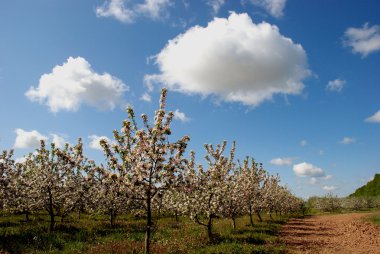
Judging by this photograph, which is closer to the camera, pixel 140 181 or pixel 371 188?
pixel 140 181

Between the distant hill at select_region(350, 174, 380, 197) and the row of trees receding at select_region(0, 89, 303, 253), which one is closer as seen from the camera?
the row of trees receding at select_region(0, 89, 303, 253)

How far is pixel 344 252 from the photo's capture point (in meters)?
20.3

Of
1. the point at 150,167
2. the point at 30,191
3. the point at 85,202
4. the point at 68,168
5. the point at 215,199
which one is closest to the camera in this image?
the point at 150,167

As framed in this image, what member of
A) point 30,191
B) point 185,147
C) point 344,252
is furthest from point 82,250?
point 344,252

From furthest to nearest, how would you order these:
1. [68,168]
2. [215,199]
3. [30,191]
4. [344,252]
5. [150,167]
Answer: [30,191]
[68,168]
[215,199]
[344,252]
[150,167]

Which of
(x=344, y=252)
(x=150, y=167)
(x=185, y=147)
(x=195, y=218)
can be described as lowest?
(x=344, y=252)

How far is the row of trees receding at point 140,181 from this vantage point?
1477cm

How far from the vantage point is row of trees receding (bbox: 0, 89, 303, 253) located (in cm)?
1477

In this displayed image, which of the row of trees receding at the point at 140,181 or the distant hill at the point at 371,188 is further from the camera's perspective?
the distant hill at the point at 371,188

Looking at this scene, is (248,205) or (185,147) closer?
(185,147)

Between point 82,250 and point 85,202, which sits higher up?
point 85,202

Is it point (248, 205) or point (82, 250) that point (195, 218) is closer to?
point (82, 250)

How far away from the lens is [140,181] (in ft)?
47.4

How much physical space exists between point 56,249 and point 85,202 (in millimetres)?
17115
